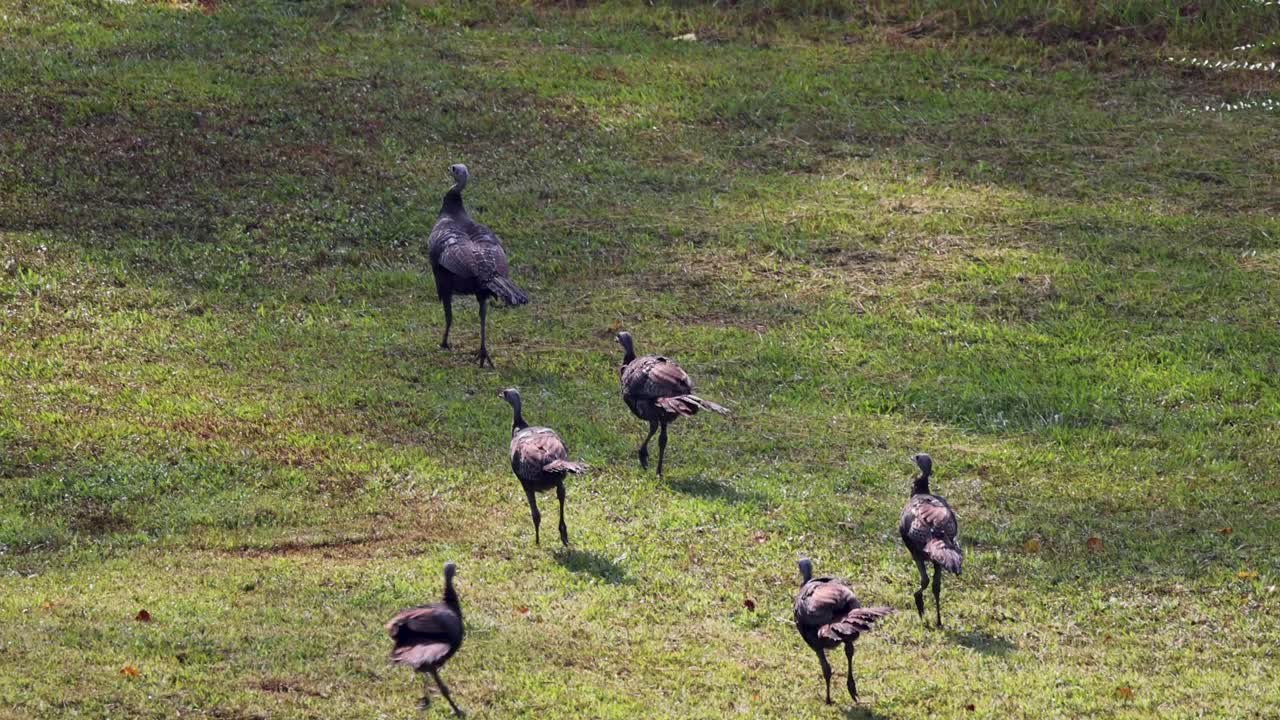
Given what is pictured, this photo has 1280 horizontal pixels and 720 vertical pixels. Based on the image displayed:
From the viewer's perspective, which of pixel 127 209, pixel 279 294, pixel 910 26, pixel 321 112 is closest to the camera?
pixel 279 294

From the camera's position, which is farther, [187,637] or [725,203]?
[725,203]

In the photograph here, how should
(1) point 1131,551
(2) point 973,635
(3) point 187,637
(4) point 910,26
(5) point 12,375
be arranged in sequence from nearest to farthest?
(3) point 187,637 → (2) point 973,635 → (1) point 1131,551 → (5) point 12,375 → (4) point 910,26

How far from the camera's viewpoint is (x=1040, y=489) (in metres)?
13.3

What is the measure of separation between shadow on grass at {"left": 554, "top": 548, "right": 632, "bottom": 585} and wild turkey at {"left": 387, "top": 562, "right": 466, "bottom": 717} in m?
2.49

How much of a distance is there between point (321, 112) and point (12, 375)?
26.4 feet

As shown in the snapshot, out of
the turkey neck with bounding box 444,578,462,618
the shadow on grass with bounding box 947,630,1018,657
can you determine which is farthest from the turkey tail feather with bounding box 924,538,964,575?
the turkey neck with bounding box 444,578,462,618

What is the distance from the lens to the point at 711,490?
1309 cm

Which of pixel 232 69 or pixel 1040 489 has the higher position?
pixel 232 69

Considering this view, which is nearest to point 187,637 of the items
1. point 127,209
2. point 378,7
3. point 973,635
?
point 973,635

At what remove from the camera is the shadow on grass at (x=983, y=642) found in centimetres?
1048

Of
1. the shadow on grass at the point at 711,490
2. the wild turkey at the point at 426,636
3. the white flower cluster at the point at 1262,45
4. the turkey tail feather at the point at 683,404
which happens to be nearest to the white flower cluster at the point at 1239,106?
the white flower cluster at the point at 1262,45

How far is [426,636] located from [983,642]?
154 inches

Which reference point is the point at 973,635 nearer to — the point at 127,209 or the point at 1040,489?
the point at 1040,489

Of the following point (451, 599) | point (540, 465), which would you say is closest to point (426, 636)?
point (451, 599)
